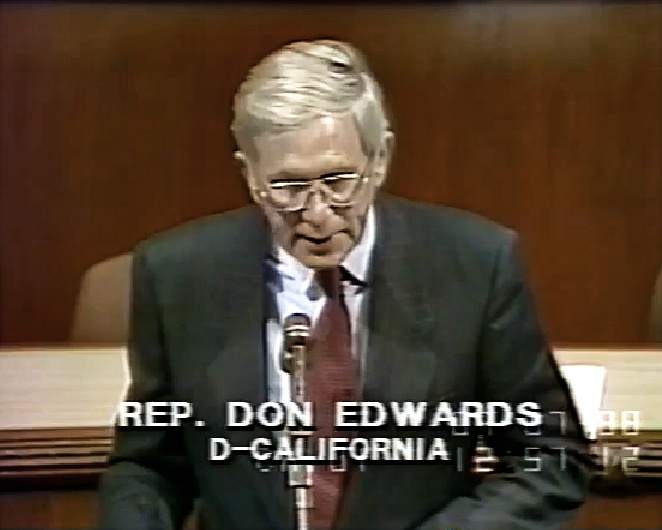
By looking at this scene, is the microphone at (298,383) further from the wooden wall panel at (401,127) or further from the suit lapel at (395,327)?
the wooden wall panel at (401,127)

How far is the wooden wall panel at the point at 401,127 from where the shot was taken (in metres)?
1.15

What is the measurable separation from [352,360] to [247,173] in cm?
20

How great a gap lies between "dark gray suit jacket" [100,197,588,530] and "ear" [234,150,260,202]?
0.10 feet

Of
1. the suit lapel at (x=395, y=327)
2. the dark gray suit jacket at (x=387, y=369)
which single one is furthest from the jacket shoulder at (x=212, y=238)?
the suit lapel at (x=395, y=327)

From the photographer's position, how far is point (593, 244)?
45.8 inches

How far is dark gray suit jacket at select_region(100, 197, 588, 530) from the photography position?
1.05m

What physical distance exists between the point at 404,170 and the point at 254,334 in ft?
0.76

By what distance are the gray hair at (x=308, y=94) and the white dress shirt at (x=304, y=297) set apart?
0.34 ft

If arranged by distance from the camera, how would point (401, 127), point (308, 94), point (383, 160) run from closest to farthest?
point (308, 94)
point (383, 160)
point (401, 127)

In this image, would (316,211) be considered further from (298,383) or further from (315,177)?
(298,383)

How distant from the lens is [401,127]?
1.16 m

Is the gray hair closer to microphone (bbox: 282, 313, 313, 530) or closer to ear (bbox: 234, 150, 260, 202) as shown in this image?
ear (bbox: 234, 150, 260, 202)

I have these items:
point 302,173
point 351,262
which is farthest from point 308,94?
point 351,262

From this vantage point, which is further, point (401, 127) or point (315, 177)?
point (401, 127)
